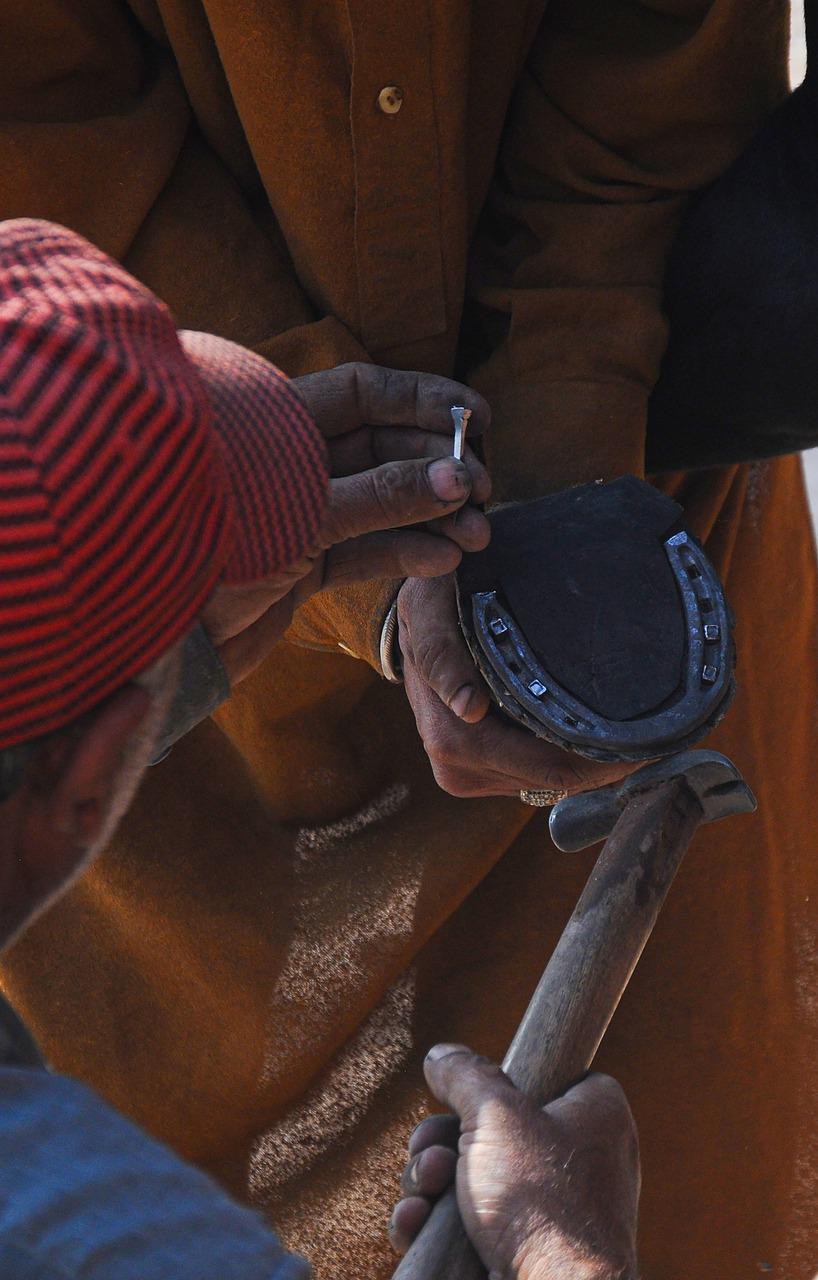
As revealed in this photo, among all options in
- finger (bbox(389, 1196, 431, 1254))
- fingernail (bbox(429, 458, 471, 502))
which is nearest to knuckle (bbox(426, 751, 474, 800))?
fingernail (bbox(429, 458, 471, 502))

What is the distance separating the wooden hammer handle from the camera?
1.07 meters

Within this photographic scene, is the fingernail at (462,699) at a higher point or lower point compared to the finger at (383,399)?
lower

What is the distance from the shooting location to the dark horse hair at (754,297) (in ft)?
A: 4.77

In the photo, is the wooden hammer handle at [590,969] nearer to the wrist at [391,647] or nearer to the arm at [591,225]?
the arm at [591,225]

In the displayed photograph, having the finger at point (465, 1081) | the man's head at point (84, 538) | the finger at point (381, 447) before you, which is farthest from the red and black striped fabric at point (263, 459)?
the finger at point (465, 1081)

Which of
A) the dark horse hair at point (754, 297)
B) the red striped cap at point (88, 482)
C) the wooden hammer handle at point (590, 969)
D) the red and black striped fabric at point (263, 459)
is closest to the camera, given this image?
the red striped cap at point (88, 482)

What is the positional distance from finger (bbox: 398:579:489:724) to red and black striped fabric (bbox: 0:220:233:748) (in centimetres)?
58

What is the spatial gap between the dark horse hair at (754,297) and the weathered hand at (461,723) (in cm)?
38

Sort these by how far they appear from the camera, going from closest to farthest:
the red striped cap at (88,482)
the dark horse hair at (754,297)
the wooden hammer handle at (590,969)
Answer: the red striped cap at (88,482), the wooden hammer handle at (590,969), the dark horse hair at (754,297)

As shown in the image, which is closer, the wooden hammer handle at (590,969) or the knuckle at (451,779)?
the wooden hammer handle at (590,969)

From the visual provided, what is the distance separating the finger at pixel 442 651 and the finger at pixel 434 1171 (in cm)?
40

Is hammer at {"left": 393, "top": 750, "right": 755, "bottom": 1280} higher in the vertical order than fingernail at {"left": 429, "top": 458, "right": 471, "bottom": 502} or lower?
lower

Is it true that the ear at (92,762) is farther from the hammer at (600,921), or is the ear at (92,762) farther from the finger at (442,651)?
the finger at (442,651)

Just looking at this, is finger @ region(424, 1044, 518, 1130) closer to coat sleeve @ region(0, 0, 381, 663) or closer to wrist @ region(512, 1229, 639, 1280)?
wrist @ region(512, 1229, 639, 1280)
